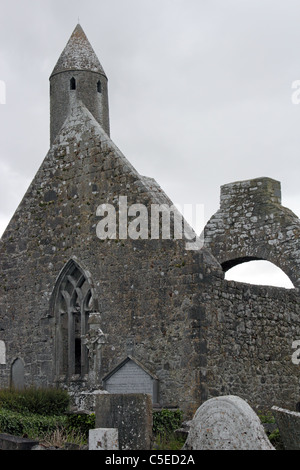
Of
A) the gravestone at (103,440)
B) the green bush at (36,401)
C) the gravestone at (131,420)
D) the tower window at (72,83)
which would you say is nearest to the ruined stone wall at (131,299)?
the green bush at (36,401)

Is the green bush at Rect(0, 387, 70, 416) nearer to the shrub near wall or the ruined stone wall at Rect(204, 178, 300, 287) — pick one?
the shrub near wall

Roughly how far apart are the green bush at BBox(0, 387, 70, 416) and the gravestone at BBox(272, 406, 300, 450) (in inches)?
208

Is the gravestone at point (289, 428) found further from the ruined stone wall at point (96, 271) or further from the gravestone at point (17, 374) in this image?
the gravestone at point (17, 374)

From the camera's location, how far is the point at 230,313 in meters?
15.7

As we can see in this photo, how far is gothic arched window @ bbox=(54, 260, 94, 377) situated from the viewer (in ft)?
56.9

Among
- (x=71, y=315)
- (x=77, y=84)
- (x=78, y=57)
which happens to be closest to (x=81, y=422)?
(x=71, y=315)

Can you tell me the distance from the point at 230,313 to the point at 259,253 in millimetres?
4096

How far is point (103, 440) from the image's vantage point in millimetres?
10398

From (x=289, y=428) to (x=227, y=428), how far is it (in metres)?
1.55

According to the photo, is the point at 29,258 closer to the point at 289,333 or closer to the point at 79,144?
the point at 79,144

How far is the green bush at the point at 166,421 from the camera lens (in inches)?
533

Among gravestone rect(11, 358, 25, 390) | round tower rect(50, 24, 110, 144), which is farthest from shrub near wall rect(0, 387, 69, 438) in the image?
round tower rect(50, 24, 110, 144)

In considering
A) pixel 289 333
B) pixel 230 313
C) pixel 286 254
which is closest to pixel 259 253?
pixel 286 254

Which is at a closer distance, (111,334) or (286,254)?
(111,334)
